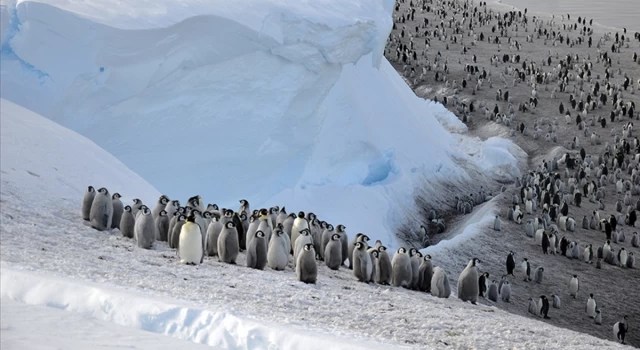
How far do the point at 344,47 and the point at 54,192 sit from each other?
9288 mm

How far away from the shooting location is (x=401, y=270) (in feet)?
38.1

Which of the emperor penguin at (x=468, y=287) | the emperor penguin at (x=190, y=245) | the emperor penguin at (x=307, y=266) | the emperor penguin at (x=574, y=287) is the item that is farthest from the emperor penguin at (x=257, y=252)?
the emperor penguin at (x=574, y=287)

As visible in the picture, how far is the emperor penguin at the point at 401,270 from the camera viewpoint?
11562 millimetres

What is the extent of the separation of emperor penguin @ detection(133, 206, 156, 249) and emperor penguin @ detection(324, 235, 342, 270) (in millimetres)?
2645

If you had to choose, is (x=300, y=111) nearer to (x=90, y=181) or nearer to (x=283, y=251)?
(x=90, y=181)

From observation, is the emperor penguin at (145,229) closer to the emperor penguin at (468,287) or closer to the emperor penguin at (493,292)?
the emperor penguin at (468,287)

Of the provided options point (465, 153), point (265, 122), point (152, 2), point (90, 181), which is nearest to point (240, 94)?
point (265, 122)

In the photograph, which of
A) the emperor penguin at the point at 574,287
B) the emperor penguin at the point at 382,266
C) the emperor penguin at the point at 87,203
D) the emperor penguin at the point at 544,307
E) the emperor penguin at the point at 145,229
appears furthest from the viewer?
the emperor penguin at the point at 574,287

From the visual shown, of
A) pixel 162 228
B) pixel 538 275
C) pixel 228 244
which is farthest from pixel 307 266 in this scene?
pixel 538 275

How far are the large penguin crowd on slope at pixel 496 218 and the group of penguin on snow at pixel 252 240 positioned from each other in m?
0.01

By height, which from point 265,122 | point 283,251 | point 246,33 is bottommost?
point 283,251

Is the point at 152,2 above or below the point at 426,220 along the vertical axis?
above

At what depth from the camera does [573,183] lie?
78.7 ft

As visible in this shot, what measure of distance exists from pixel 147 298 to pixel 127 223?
371 centimetres
